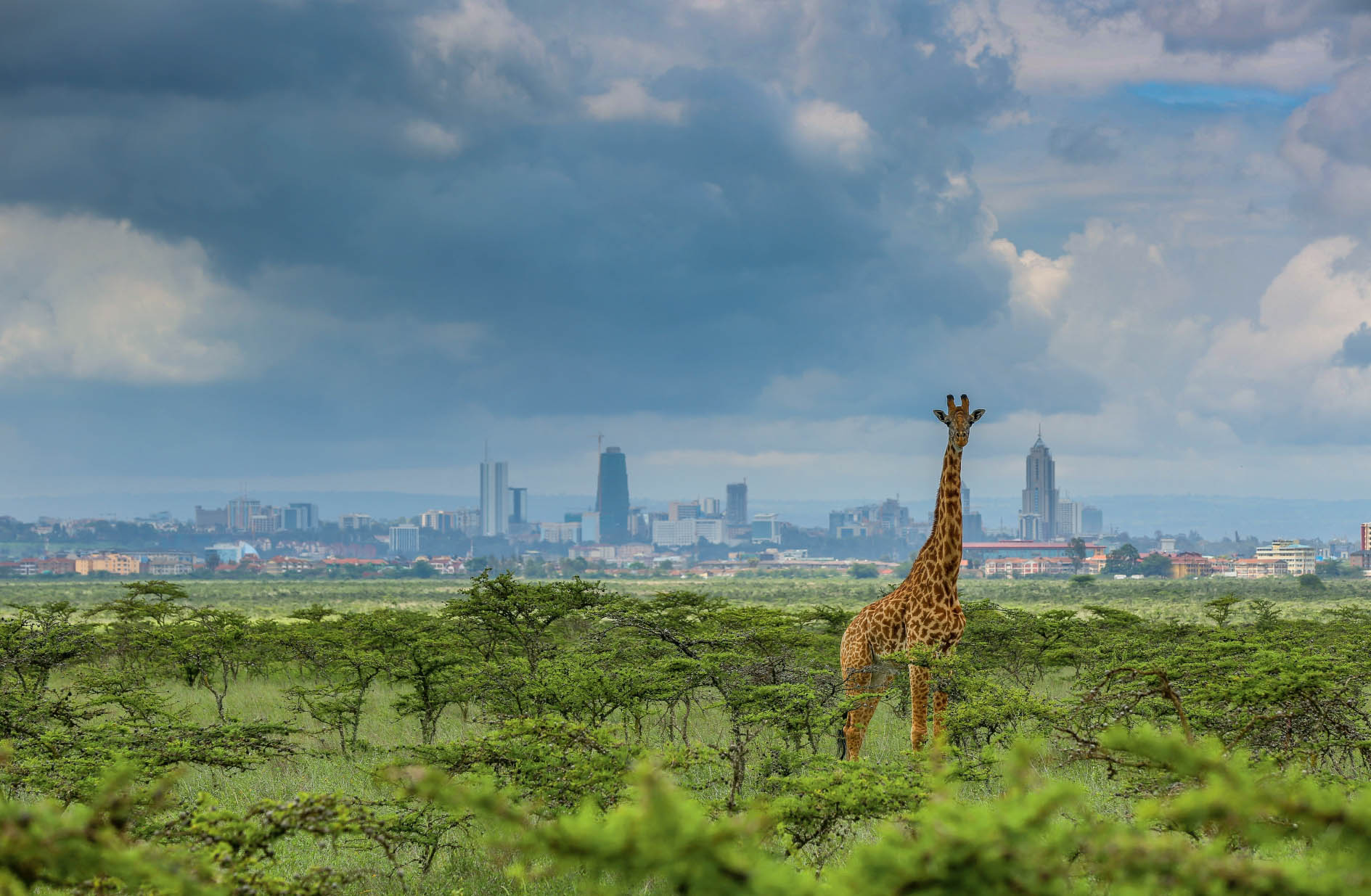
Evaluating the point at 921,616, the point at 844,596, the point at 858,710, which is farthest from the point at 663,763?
the point at 844,596

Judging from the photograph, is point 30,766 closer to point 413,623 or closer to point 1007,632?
point 413,623

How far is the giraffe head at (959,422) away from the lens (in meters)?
11.1

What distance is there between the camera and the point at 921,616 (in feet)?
36.2

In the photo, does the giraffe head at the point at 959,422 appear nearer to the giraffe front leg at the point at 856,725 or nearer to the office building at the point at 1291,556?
the giraffe front leg at the point at 856,725

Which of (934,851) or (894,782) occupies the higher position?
(934,851)

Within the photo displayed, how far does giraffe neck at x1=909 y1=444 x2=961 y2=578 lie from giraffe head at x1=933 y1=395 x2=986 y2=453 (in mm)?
158

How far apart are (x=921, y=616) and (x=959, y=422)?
82.2 inches

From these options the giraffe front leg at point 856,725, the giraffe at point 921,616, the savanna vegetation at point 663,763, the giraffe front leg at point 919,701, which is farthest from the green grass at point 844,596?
the giraffe front leg at point 919,701

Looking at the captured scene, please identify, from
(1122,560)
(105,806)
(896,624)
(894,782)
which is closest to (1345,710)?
(896,624)

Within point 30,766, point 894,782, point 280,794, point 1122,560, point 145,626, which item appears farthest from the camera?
point 1122,560

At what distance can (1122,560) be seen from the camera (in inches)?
6786

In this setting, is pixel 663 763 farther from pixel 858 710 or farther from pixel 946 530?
pixel 946 530

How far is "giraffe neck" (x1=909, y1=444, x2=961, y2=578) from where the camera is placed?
36.8ft

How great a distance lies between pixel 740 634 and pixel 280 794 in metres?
5.76
